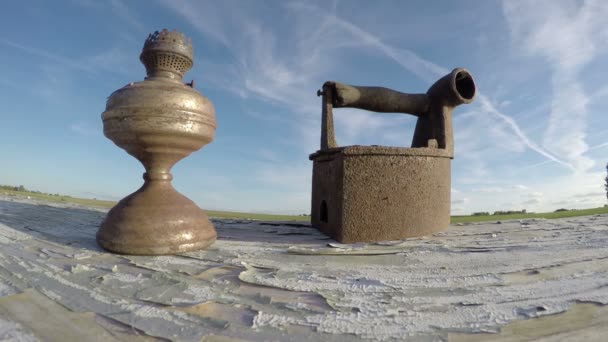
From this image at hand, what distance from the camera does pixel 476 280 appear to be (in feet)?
4.69

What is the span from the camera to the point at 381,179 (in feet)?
8.48

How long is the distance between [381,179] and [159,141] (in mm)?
1914

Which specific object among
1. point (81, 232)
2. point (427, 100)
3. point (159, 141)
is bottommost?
point (81, 232)

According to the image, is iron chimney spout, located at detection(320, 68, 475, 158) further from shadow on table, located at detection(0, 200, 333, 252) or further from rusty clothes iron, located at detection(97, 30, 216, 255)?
rusty clothes iron, located at detection(97, 30, 216, 255)

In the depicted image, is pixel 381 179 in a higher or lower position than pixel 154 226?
higher

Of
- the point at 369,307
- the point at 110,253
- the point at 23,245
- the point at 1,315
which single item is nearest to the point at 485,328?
the point at 369,307

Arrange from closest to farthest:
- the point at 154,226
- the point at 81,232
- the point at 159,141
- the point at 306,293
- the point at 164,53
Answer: the point at 306,293, the point at 154,226, the point at 159,141, the point at 164,53, the point at 81,232

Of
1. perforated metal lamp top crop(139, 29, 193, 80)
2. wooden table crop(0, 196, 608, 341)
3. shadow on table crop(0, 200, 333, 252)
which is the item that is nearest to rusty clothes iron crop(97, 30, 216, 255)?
perforated metal lamp top crop(139, 29, 193, 80)

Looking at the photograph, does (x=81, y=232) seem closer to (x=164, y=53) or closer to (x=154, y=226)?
(x=154, y=226)

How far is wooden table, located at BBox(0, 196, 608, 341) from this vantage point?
0.98 m

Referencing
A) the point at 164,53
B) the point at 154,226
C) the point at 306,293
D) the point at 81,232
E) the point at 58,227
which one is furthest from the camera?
the point at 58,227

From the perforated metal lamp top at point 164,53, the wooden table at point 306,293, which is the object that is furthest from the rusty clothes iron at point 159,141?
the wooden table at point 306,293

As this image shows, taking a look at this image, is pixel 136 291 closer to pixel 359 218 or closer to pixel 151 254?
pixel 151 254

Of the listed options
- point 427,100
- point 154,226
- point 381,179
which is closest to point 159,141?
point 154,226
